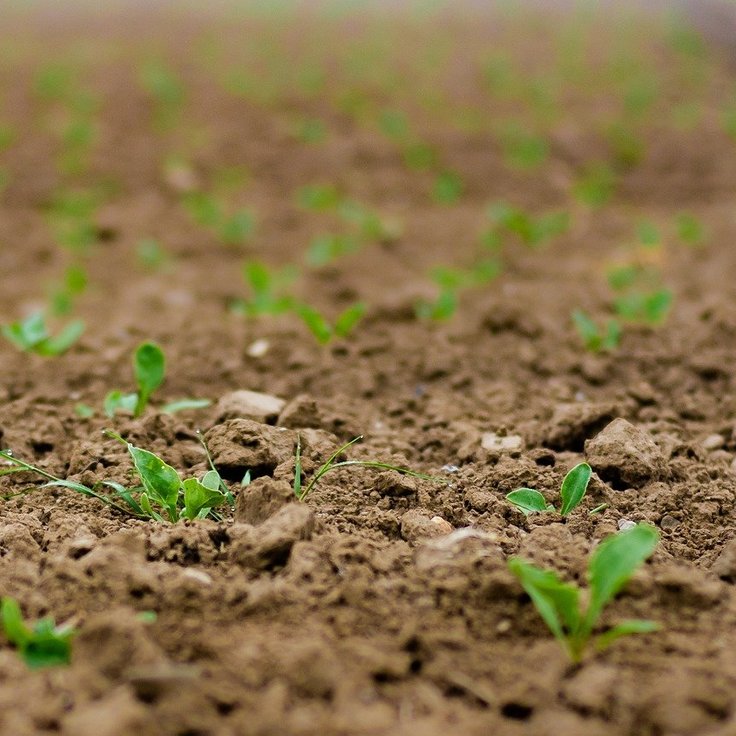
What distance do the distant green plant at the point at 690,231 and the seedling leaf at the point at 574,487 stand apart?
2.91 m

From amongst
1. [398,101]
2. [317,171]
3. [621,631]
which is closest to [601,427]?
[621,631]

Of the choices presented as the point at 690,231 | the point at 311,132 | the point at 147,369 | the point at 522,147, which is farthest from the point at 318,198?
the point at 147,369

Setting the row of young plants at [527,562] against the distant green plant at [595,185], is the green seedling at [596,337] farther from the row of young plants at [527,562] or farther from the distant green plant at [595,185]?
the distant green plant at [595,185]

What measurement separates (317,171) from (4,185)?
1.89m

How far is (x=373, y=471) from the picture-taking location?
6.56 feet

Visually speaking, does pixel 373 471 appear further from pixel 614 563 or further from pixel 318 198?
pixel 318 198

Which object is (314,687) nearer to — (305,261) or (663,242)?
(305,261)

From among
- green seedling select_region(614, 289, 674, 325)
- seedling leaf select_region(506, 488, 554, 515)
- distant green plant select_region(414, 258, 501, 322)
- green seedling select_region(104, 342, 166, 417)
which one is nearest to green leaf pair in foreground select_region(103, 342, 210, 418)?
green seedling select_region(104, 342, 166, 417)

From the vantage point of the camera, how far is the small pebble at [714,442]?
226 cm

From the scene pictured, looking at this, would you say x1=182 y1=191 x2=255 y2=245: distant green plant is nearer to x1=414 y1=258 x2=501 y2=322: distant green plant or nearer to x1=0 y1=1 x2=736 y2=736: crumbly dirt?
x1=0 y1=1 x2=736 y2=736: crumbly dirt

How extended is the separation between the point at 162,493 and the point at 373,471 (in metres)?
0.48

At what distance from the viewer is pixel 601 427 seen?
224cm

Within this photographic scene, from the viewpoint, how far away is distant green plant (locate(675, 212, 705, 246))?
4.38m

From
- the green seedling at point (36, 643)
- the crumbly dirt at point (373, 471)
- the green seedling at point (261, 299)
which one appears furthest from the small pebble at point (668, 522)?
the green seedling at point (261, 299)
